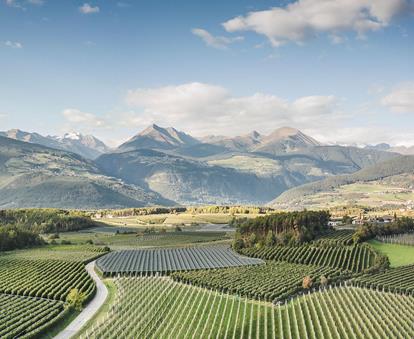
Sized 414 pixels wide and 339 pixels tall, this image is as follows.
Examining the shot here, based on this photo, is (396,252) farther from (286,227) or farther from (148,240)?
(148,240)

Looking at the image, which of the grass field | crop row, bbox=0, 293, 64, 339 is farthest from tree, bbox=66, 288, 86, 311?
the grass field

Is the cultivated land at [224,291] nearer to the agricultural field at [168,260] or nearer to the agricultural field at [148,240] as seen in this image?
the agricultural field at [168,260]

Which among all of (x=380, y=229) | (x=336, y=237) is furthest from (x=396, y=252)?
(x=380, y=229)

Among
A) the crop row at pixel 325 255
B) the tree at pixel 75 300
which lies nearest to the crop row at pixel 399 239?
the crop row at pixel 325 255

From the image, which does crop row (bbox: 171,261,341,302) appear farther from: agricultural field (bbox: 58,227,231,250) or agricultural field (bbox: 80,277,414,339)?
agricultural field (bbox: 58,227,231,250)

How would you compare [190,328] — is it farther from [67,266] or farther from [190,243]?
[190,243]

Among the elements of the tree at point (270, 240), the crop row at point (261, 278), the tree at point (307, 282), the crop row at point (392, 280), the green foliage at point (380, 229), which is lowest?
the crop row at point (261, 278)
